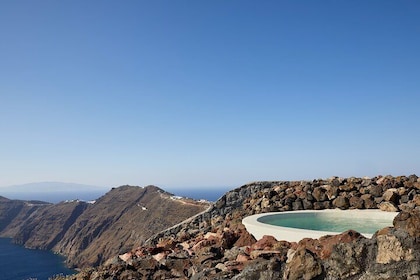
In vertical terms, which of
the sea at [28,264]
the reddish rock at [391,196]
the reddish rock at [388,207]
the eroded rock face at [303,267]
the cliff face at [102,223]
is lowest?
the sea at [28,264]

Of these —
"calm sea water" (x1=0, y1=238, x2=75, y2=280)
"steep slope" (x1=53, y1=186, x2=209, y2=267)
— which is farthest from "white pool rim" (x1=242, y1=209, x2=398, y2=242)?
"calm sea water" (x1=0, y1=238, x2=75, y2=280)

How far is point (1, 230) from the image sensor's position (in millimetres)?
90250

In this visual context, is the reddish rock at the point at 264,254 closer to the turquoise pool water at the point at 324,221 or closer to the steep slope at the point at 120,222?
the turquoise pool water at the point at 324,221

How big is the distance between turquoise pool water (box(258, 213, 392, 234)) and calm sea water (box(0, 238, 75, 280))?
117 ft

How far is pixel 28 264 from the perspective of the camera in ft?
163

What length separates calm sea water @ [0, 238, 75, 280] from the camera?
41.6 m

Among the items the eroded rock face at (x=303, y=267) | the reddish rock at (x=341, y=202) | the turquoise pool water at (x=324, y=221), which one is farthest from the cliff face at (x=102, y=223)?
the eroded rock face at (x=303, y=267)

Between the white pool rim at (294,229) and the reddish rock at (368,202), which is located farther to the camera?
the reddish rock at (368,202)

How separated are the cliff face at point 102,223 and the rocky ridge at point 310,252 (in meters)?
26.9

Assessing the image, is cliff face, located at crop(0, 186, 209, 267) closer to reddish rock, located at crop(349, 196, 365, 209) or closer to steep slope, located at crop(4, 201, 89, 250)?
steep slope, located at crop(4, 201, 89, 250)

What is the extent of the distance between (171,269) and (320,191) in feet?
28.7

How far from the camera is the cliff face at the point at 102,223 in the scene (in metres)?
45.3

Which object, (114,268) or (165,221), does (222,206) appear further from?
(165,221)

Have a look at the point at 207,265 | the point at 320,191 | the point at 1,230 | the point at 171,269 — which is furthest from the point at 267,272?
the point at 1,230
